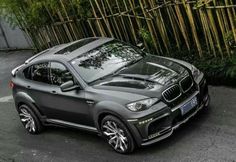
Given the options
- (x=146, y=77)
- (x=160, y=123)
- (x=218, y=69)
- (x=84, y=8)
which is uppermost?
(x=84, y=8)

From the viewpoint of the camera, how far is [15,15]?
1439 centimetres

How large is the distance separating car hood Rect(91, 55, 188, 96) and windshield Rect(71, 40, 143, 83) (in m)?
0.21

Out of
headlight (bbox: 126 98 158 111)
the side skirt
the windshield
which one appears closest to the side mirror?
the windshield

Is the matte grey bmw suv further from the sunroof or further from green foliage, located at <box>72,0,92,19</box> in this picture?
green foliage, located at <box>72,0,92,19</box>

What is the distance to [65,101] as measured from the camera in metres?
7.69

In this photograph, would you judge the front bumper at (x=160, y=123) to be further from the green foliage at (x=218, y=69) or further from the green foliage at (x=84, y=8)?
the green foliage at (x=84, y=8)

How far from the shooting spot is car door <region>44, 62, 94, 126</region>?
7418mm

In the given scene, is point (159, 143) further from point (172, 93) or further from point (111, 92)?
point (111, 92)

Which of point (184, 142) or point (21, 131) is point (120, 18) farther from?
point (184, 142)

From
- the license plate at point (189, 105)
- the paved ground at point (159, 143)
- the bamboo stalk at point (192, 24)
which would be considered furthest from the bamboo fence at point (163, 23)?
the license plate at point (189, 105)

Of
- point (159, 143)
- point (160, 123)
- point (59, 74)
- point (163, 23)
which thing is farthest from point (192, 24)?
point (160, 123)

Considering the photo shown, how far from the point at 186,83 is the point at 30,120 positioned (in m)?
3.30

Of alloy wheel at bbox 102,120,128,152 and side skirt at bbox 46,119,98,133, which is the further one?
side skirt at bbox 46,119,98,133

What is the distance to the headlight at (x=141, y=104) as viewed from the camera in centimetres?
670
